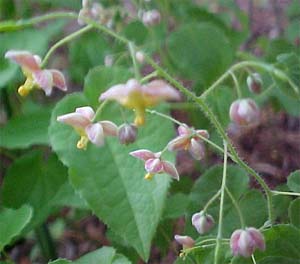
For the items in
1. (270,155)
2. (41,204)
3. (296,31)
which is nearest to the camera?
(41,204)

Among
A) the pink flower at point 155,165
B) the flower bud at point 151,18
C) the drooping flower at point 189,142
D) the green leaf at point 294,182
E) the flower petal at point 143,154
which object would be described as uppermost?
the drooping flower at point 189,142

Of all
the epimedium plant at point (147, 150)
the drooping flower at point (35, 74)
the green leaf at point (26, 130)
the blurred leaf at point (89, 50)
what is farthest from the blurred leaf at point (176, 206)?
the blurred leaf at point (89, 50)

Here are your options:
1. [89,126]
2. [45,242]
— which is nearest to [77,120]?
[89,126]

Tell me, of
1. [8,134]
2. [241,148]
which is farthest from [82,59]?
[241,148]

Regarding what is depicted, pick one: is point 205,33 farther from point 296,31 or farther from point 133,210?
point 133,210

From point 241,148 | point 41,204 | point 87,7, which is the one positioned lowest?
point 241,148

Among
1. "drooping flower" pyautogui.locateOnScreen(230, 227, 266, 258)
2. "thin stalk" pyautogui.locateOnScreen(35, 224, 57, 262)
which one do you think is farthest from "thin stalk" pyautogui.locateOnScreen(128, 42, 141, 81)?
"thin stalk" pyautogui.locateOnScreen(35, 224, 57, 262)

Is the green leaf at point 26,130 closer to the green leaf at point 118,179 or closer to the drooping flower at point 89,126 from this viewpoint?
the green leaf at point 118,179
